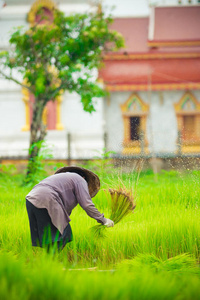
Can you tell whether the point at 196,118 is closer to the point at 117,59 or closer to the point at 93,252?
the point at 117,59

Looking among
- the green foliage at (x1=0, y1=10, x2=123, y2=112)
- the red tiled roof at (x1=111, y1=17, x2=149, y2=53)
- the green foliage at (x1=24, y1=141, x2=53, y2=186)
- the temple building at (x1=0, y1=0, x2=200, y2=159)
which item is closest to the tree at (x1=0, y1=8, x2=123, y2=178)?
the green foliage at (x1=0, y1=10, x2=123, y2=112)

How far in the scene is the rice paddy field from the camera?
2.02 metres

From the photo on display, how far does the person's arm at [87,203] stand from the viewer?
2904 millimetres

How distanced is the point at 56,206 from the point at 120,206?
73 cm

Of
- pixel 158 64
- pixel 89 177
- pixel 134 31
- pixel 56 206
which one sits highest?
pixel 134 31

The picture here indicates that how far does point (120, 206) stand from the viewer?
3389 mm

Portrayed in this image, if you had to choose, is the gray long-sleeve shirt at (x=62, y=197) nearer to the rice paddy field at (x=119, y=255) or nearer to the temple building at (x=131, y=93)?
the rice paddy field at (x=119, y=255)

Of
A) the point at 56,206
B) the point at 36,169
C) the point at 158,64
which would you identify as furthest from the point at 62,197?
the point at 158,64

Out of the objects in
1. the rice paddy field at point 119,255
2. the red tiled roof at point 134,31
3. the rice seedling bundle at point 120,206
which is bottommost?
the rice paddy field at point 119,255

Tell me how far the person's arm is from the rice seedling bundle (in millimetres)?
406

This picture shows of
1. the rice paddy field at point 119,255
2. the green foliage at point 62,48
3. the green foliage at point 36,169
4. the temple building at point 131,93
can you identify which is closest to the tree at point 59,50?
the green foliage at point 62,48

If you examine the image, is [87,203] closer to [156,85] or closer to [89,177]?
[89,177]

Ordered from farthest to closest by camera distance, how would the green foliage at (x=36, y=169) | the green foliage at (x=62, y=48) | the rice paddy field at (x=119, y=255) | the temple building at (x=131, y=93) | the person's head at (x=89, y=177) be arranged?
1. the temple building at (x=131, y=93)
2. the green foliage at (x=62, y=48)
3. the green foliage at (x=36, y=169)
4. the person's head at (x=89, y=177)
5. the rice paddy field at (x=119, y=255)

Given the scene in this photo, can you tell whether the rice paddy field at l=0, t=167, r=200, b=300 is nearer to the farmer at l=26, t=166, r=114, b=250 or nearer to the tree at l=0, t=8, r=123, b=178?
the farmer at l=26, t=166, r=114, b=250
